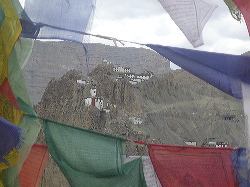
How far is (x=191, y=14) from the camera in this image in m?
3.58

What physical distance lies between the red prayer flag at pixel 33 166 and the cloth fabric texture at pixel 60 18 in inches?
33.4

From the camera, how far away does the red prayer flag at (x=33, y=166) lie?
4.22 metres

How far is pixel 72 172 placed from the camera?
3992 millimetres

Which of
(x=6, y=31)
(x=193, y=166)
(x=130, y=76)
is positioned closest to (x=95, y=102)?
(x=130, y=76)

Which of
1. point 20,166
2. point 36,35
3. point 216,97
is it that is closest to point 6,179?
point 20,166

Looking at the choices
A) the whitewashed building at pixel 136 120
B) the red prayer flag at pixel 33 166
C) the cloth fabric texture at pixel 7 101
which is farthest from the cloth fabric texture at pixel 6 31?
the whitewashed building at pixel 136 120

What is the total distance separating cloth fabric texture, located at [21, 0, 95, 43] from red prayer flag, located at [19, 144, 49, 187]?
2.79 feet

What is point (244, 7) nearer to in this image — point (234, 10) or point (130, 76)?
point (234, 10)

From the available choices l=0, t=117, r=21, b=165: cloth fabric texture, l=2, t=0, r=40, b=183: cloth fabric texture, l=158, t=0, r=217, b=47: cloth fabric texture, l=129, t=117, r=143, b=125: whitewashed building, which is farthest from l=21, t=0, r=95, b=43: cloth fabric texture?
l=129, t=117, r=143, b=125: whitewashed building

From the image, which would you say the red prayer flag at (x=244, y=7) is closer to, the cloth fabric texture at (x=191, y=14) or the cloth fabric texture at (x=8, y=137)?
the cloth fabric texture at (x=191, y=14)

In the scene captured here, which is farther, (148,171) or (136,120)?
(136,120)

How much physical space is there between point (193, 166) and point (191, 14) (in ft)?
3.18

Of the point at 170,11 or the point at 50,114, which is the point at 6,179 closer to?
the point at 170,11

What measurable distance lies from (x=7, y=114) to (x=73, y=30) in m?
0.72
